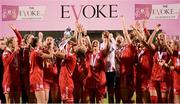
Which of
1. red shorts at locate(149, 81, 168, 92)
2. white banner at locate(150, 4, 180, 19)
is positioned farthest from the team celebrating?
white banner at locate(150, 4, 180, 19)

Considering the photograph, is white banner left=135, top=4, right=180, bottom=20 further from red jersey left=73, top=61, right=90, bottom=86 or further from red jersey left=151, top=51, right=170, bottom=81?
red jersey left=73, top=61, right=90, bottom=86

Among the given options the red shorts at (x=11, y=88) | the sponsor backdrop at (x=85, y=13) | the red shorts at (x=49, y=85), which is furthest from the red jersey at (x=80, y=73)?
the red shorts at (x=11, y=88)

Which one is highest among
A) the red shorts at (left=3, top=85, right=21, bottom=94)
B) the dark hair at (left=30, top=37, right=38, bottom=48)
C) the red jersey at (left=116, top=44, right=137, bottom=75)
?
the dark hair at (left=30, top=37, right=38, bottom=48)

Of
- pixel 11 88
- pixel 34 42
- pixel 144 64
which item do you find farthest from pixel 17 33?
pixel 144 64

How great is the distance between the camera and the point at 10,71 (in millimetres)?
2998

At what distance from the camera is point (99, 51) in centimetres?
298

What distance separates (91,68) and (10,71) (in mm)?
530

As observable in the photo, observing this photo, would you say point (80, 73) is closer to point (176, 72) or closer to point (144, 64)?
point (144, 64)

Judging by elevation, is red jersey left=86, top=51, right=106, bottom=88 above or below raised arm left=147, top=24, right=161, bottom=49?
below

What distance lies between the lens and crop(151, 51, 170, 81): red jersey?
116 inches

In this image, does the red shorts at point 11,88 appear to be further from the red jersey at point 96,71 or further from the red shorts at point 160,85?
the red shorts at point 160,85

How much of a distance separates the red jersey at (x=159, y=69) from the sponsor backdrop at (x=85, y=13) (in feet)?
0.55

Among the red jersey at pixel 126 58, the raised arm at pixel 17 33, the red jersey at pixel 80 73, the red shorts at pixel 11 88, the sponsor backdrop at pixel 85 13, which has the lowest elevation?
the red shorts at pixel 11 88

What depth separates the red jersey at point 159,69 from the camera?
9.66 ft
